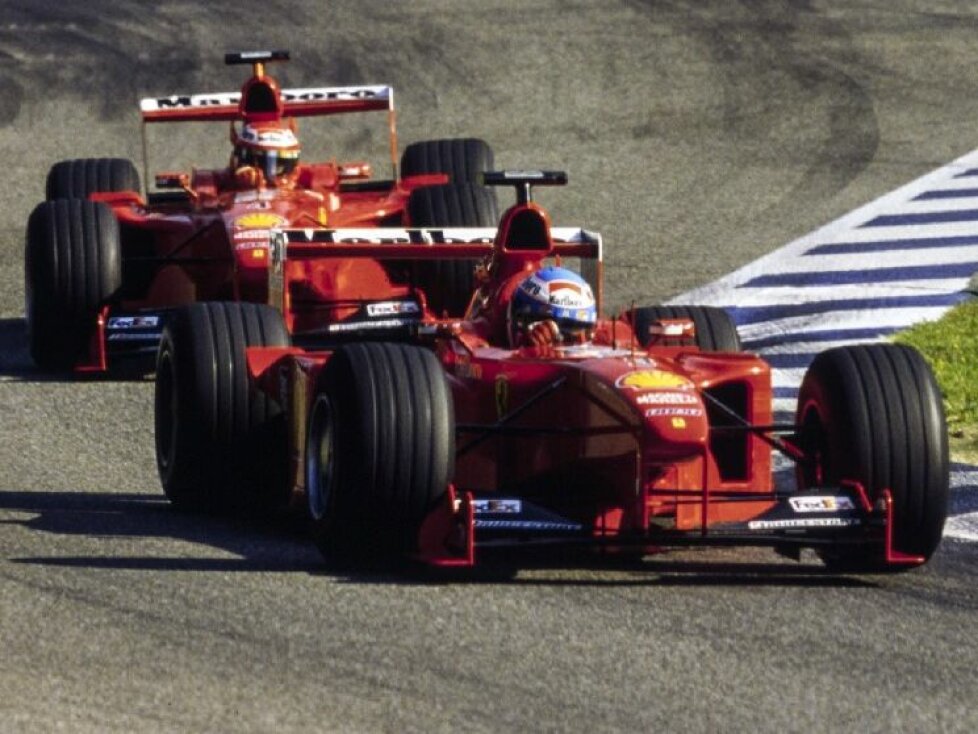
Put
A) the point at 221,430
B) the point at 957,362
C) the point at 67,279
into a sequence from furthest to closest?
the point at 67,279 < the point at 957,362 < the point at 221,430

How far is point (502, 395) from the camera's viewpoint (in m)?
10.6

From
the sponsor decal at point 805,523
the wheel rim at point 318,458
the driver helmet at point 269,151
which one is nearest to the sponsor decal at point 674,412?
the sponsor decal at point 805,523

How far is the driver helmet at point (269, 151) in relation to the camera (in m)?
17.3

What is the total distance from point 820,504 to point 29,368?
7182 millimetres

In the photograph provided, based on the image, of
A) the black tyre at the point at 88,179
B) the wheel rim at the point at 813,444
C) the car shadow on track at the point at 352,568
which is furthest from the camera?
the black tyre at the point at 88,179

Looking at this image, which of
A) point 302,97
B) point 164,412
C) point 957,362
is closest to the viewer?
point 164,412

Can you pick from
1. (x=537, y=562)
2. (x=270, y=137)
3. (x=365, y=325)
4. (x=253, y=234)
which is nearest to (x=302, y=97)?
(x=270, y=137)

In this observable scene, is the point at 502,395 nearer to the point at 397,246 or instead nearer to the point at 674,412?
the point at 674,412

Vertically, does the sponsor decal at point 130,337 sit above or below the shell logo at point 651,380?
below

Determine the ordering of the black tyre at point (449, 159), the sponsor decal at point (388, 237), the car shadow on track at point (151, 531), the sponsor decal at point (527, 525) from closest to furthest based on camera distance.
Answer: the sponsor decal at point (527, 525)
the car shadow on track at point (151, 531)
the sponsor decal at point (388, 237)
the black tyre at point (449, 159)

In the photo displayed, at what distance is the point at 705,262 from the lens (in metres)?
18.6

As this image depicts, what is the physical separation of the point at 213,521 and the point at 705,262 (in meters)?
8.00

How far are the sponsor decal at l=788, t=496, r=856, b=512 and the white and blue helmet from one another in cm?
143

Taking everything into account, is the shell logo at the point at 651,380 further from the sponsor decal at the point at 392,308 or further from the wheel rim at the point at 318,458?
the sponsor decal at the point at 392,308
